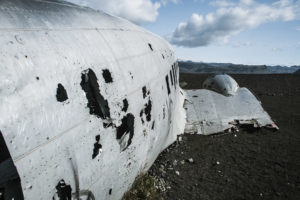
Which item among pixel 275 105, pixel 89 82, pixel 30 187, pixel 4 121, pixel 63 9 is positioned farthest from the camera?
pixel 275 105

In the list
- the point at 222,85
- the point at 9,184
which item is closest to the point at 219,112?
the point at 222,85

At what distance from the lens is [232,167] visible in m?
7.53

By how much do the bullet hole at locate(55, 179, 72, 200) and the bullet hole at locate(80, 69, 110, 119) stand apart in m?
1.00

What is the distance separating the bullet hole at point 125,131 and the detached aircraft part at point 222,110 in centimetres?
570

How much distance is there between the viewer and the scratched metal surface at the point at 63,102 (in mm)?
2383

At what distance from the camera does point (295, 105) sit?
18.1 meters

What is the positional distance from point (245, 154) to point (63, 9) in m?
7.65

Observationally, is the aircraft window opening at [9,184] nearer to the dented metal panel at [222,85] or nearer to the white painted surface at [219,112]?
the white painted surface at [219,112]

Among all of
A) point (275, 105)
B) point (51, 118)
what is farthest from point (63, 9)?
point (275, 105)

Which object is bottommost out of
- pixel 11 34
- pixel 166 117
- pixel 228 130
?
pixel 228 130

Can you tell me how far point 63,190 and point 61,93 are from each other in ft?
3.90

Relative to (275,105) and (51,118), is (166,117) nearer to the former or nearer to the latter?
(51,118)

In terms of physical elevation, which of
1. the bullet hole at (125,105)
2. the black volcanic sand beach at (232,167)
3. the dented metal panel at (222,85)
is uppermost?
the bullet hole at (125,105)

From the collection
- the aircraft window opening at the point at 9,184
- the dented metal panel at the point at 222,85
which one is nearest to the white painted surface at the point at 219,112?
the dented metal panel at the point at 222,85
